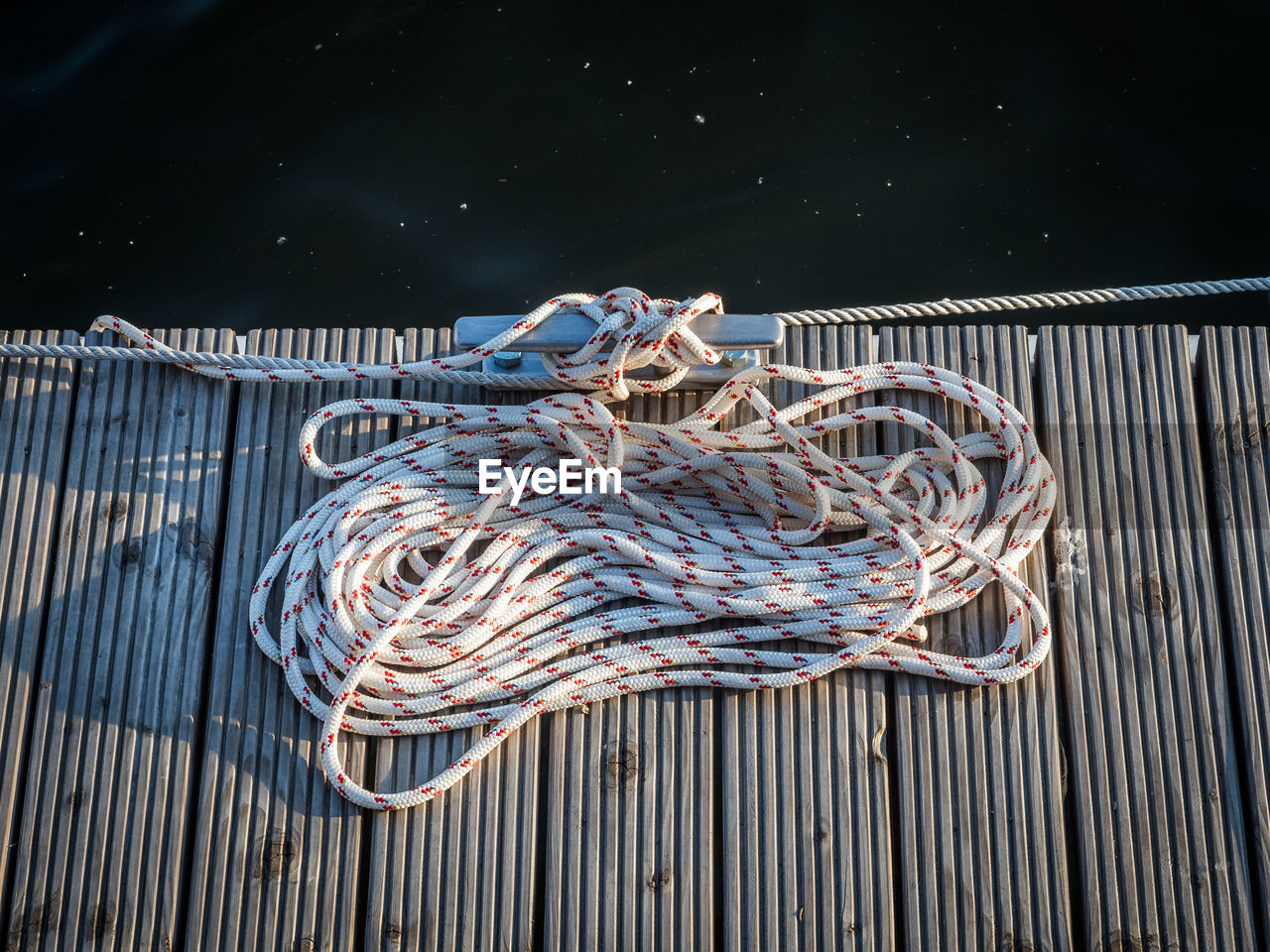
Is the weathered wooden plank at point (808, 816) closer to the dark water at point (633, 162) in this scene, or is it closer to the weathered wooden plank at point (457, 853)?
the weathered wooden plank at point (457, 853)

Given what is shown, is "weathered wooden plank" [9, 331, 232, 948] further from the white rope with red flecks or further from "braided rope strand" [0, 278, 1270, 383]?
the white rope with red flecks

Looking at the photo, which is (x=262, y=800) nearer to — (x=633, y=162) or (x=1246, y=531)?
(x=1246, y=531)

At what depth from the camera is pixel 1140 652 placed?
2424 millimetres

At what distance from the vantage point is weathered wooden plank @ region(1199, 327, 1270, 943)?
7.65 ft

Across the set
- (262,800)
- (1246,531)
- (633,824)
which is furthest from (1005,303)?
(262,800)

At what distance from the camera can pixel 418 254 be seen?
3.86m

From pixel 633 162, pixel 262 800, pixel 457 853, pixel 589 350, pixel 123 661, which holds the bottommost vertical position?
pixel 457 853

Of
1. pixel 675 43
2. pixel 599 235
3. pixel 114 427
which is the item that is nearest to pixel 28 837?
pixel 114 427

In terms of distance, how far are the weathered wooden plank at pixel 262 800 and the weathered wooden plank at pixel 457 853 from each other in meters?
0.07

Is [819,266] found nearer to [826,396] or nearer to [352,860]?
[826,396]

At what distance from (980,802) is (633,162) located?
2.54 m

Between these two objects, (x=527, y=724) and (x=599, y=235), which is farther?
(x=599, y=235)

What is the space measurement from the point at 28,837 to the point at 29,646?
423mm

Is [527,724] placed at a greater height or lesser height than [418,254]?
lesser
